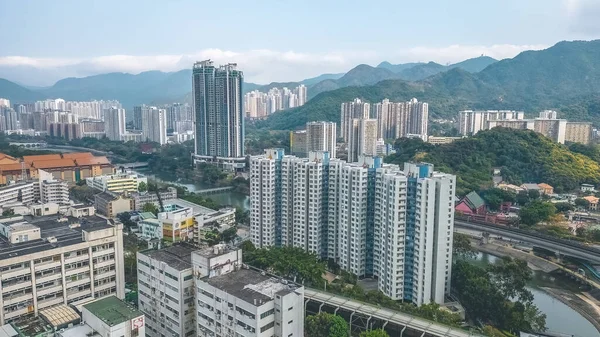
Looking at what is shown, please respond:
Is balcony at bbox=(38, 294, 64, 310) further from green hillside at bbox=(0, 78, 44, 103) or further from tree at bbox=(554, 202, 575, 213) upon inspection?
green hillside at bbox=(0, 78, 44, 103)

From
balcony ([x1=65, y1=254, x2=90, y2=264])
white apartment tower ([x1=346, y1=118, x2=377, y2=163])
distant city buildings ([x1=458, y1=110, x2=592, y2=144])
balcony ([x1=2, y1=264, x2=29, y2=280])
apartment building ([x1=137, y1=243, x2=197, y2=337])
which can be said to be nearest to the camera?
apartment building ([x1=137, y1=243, x2=197, y2=337])

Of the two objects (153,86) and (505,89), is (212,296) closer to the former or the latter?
(505,89)

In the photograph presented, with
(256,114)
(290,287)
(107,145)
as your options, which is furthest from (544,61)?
(290,287)

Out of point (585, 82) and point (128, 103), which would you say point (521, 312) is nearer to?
point (585, 82)

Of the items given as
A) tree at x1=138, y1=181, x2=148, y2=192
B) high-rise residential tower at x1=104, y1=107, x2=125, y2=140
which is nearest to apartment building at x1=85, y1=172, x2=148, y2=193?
tree at x1=138, y1=181, x2=148, y2=192

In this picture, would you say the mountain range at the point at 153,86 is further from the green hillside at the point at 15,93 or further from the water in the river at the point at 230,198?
the water in the river at the point at 230,198

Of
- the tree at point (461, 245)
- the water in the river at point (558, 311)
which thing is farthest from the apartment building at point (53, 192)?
the water in the river at point (558, 311)

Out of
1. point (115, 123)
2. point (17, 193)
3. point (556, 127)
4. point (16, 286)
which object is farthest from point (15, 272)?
point (115, 123)
